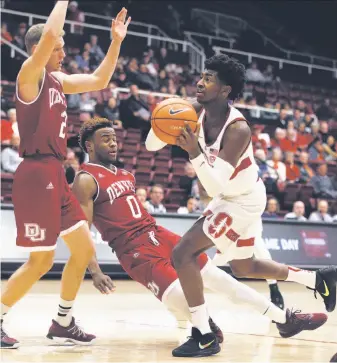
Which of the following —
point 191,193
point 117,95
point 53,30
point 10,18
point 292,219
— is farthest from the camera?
point 10,18

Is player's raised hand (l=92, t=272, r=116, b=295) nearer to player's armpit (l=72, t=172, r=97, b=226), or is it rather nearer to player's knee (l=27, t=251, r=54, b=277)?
player's knee (l=27, t=251, r=54, b=277)

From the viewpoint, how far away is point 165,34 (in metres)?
20.2

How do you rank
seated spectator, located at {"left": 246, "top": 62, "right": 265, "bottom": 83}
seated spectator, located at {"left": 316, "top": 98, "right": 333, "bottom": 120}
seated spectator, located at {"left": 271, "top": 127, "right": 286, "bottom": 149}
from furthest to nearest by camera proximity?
1. seated spectator, located at {"left": 246, "top": 62, "right": 265, "bottom": 83}
2. seated spectator, located at {"left": 316, "top": 98, "right": 333, "bottom": 120}
3. seated spectator, located at {"left": 271, "top": 127, "right": 286, "bottom": 149}

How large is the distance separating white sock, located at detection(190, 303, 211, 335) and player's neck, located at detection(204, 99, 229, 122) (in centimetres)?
117

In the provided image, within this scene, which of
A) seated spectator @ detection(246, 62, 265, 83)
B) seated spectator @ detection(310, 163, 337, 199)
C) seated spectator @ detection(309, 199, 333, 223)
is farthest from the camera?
seated spectator @ detection(246, 62, 265, 83)

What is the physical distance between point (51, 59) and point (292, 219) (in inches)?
284

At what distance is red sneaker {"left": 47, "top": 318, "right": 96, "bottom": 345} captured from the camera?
4852 millimetres

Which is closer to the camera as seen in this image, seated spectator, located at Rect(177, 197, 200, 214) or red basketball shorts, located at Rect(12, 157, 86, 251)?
red basketball shorts, located at Rect(12, 157, 86, 251)

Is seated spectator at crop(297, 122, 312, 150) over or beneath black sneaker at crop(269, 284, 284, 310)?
over

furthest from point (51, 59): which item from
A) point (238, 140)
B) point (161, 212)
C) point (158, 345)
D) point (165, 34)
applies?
point (165, 34)

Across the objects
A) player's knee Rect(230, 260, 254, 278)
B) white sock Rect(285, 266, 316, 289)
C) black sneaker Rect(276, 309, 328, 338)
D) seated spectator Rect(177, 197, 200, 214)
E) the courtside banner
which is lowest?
the courtside banner

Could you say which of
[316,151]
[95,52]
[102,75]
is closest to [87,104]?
[95,52]

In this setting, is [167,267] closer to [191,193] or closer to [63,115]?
[63,115]

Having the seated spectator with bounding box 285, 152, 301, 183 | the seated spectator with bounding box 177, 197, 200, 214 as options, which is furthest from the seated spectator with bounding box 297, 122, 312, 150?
the seated spectator with bounding box 177, 197, 200, 214
